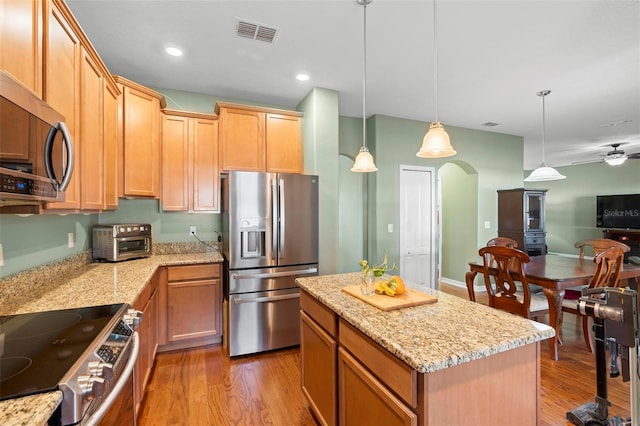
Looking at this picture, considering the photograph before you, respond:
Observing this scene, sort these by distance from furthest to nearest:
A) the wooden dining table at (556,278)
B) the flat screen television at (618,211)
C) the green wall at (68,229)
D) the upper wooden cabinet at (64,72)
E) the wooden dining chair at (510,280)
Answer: the flat screen television at (618,211)
the wooden dining table at (556,278)
the wooden dining chair at (510,280)
the green wall at (68,229)
the upper wooden cabinet at (64,72)

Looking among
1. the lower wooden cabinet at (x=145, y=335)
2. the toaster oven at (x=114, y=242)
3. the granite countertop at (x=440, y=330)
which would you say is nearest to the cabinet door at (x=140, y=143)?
the toaster oven at (x=114, y=242)

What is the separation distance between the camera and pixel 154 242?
10.7 feet

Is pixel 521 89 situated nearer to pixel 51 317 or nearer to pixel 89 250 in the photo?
pixel 51 317

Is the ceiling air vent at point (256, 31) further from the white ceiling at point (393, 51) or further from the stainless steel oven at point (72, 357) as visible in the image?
the stainless steel oven at point (72, 357)

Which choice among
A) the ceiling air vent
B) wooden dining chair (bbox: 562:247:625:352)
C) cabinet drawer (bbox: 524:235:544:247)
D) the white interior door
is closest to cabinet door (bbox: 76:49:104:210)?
the ceiling air vent

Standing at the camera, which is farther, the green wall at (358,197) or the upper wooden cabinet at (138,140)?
the upper wooden cabinet at (138,140)

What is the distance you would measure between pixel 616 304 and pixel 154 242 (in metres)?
3.69

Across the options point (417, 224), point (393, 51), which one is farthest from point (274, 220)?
point (417, 224)

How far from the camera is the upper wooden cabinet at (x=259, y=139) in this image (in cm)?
323

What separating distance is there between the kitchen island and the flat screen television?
8561 millimetres

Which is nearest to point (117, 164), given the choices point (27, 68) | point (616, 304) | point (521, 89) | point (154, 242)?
point (154, 242)

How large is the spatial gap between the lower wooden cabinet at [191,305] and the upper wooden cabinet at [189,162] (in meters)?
0.72

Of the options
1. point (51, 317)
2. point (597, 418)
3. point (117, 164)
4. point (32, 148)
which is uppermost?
point (117, 164)

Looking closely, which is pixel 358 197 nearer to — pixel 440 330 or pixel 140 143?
pixel 140 143
